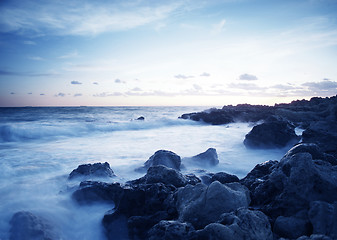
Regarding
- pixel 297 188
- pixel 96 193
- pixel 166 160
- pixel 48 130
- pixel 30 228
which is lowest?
pixel 30 228

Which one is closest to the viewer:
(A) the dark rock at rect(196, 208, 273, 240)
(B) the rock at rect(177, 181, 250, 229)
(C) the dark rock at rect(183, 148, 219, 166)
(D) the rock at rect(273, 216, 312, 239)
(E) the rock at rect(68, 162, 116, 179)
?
(A) the dark rock at rect(196, 208, 273, 240)

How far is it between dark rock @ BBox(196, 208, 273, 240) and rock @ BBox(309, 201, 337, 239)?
595mm

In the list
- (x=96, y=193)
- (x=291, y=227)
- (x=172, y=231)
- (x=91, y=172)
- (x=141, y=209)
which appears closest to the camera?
(x=172, y=231)

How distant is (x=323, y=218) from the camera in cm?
278

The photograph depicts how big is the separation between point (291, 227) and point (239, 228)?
939 mm

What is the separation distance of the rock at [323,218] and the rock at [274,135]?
8008 mm

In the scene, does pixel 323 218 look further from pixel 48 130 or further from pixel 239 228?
pixel 48 130

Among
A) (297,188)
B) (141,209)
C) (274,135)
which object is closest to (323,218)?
(297,188)

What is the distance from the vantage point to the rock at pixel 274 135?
34.1 feet

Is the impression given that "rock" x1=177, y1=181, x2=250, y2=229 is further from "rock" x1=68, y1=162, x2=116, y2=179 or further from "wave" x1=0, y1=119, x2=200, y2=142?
"wave" x1=0, y1=119, x2=200, y2=142

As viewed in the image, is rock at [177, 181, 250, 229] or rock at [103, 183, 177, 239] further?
rock at [103, 183, 177, 239]

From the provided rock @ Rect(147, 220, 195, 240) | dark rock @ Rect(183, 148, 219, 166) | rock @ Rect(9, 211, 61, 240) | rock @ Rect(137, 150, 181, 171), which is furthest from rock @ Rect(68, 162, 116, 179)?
rock @ Rect(147, 220, 195, 240)

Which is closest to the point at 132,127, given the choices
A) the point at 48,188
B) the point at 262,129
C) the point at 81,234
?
the point at 262,129

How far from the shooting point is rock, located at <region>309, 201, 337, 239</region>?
264cm
